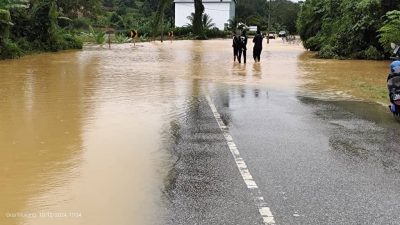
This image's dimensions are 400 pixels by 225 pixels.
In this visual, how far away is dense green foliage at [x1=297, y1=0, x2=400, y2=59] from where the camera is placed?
76.9 feet

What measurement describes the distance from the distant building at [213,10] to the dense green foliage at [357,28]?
221 feet

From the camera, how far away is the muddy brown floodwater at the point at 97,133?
5184 millimetres

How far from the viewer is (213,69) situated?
20.6 meters

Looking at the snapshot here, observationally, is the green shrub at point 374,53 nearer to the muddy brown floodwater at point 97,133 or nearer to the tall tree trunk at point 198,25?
the muddy brown floodwater at point 97,133

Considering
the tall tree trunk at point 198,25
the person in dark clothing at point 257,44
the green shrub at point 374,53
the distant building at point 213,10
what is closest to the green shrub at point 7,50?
the person in dark clothing at point 257,44

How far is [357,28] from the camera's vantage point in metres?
26.0

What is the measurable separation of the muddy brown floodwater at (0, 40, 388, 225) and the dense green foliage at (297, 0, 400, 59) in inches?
189

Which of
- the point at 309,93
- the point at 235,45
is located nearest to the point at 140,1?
the point at 235,45

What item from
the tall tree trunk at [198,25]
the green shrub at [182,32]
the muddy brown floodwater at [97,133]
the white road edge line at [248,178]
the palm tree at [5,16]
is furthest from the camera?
the green shrub at [182,32]

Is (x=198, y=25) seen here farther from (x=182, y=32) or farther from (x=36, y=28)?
(x=36, y=28)

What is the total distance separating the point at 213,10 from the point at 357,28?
78.3 m

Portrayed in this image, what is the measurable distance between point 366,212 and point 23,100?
29.2 feet

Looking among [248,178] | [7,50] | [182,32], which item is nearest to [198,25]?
[182,32]

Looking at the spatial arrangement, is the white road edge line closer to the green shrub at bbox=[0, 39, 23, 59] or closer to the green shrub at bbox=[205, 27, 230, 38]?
the green shrub at bbox=[0, 39, 23, 59]
